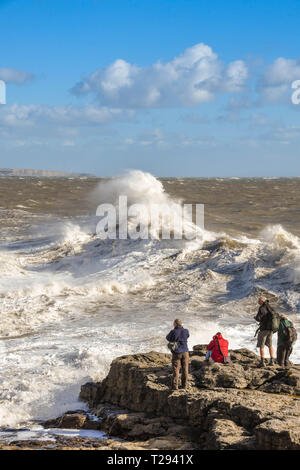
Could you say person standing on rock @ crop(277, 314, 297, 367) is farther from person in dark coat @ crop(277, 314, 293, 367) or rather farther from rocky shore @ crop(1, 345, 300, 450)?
rocky shore @ crop(1, 345, 300, 450)

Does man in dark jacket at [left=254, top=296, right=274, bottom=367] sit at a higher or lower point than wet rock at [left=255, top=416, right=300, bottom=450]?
higher

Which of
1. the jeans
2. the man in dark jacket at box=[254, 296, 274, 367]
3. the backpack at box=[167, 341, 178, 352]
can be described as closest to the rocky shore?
the jeans

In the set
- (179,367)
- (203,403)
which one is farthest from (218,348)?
(203,403)

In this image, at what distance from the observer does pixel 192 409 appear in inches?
303

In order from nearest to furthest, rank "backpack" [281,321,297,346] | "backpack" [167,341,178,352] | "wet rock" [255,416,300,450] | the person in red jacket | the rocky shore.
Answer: "wet rock" [255,416,300,450] → the rocky shore → "backpack" [167,341,178,352] → the person in red jacket → "backpack" [281,321,297,346]

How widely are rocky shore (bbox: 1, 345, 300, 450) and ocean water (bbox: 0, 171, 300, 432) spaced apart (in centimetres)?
87

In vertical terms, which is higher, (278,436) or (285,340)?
(285,340)

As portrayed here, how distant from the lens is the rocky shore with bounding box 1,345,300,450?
6.76m

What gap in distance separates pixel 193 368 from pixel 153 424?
1.66 meters

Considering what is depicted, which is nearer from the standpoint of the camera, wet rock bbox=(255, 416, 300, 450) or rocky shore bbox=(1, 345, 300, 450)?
wet rock bbox=(255, 416, 300, 450)

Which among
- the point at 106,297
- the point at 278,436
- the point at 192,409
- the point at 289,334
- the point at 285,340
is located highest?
the point at 289,334

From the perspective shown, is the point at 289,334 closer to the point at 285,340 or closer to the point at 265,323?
the point at 285,340

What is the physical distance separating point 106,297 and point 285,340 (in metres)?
9.29
